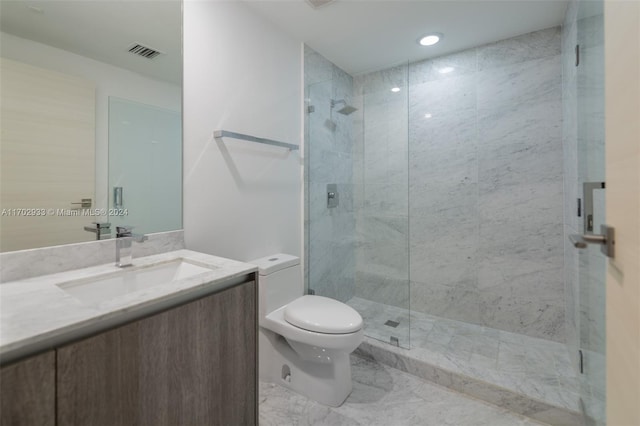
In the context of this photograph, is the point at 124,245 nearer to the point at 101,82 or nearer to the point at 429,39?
the point at 101,82

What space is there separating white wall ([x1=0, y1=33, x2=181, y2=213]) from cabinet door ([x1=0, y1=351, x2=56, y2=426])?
0.77 m

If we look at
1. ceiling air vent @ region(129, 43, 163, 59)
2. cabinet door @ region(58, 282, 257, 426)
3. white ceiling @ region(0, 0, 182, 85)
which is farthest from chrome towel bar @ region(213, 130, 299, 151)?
cabinet door @ region(58, 282, 257, 426)

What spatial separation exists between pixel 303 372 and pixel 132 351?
3.70 ft

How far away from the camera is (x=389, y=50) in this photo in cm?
233

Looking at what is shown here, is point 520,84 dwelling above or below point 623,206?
above

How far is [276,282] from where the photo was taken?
1741mm

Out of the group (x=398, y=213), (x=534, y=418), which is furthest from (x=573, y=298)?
Answer: (x=398, y=213)

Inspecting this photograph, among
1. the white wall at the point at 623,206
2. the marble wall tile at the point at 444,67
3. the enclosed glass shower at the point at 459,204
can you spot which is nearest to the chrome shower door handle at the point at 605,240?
the white wall at the point at 623,206

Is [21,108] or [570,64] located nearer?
[21,108]

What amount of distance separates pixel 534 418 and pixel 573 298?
2.34 ft

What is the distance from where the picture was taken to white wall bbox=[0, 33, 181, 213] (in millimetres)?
1034

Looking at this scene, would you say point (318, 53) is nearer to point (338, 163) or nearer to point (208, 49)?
point (338, 163)

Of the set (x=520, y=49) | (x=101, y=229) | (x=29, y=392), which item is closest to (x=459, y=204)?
Result: (x=520, y=49)

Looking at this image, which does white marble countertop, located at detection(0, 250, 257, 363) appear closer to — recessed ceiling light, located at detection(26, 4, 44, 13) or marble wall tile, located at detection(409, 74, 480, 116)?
recessed ceiling light, located at detection(26, 4, 44, 13)
